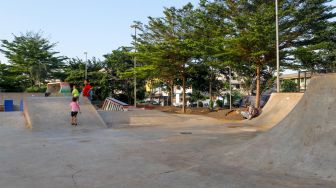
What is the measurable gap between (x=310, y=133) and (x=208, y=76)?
26.4 metres

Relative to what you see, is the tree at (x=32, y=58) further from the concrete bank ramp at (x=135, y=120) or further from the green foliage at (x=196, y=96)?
the concrete bank ramp at (x=135, y=120)

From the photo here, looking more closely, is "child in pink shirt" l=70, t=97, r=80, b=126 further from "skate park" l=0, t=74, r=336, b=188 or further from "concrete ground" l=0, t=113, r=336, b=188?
"skate park" l=0, t=74, r=336, b=188

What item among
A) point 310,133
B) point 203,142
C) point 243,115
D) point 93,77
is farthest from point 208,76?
point 310,133

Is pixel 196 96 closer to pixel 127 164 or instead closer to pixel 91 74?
pixel 91 74

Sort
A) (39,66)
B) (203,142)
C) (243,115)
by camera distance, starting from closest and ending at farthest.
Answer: (203,142) → (243,115) → (39,66)

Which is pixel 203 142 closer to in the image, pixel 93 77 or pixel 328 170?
pixel 328 170

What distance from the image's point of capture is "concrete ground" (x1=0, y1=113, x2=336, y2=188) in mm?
6324

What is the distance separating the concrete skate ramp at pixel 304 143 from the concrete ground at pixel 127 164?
0.40 meters

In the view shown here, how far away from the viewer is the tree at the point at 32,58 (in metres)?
49.3

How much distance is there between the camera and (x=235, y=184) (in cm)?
616

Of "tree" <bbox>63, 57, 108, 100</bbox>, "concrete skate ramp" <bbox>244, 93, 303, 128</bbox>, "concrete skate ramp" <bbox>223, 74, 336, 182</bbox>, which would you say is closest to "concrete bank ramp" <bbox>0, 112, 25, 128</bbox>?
"concrete skate ramp" <bbox>244, 93, 303, 128</bbox>

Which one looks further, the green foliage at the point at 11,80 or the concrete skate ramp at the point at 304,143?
the green foliage at the point at 11,80

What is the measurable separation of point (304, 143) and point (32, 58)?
159ft

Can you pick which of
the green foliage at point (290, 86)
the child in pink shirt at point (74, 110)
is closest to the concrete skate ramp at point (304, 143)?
the child in pink shirt at point (74, 110)
